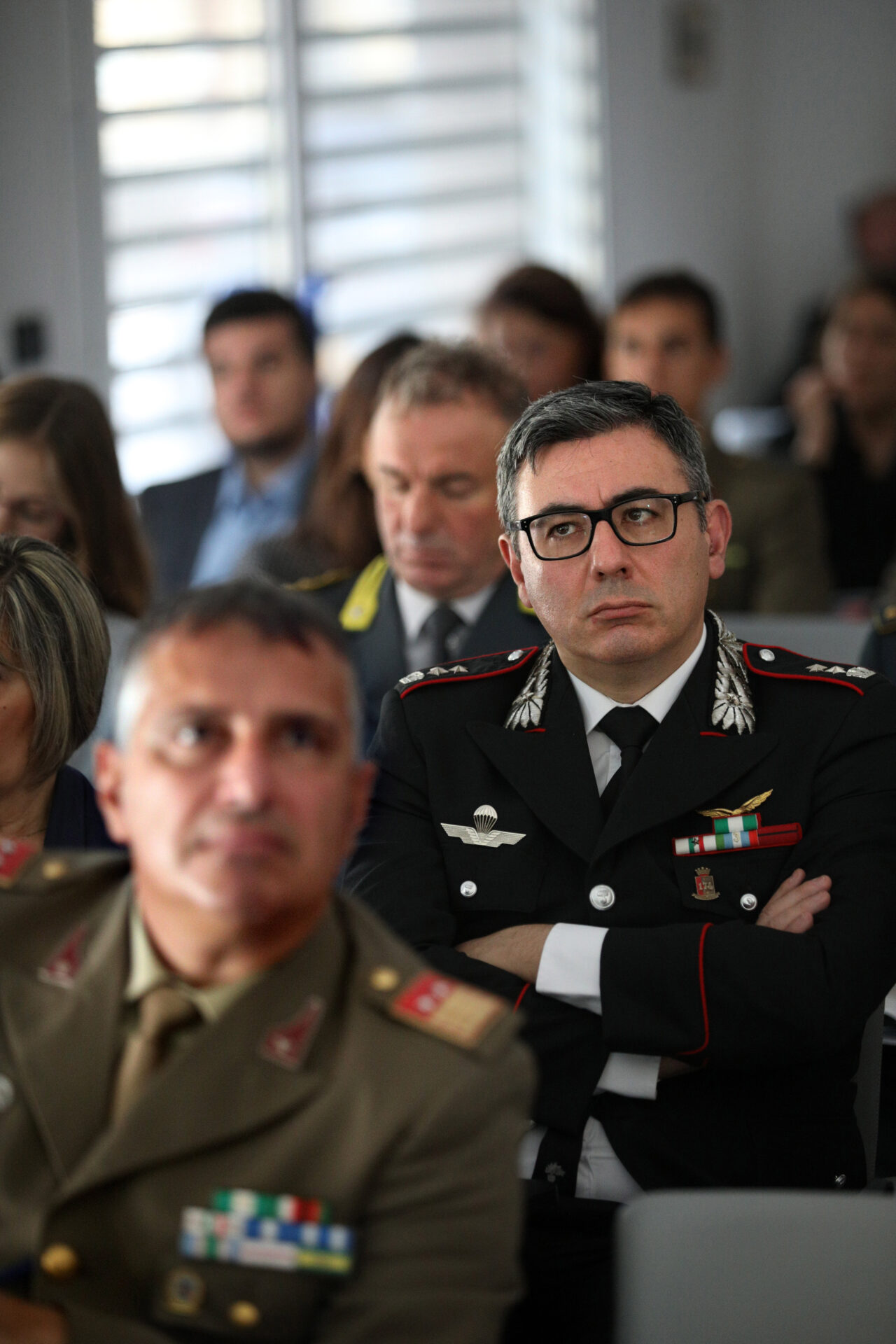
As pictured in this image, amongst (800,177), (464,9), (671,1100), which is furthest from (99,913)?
(800,177)

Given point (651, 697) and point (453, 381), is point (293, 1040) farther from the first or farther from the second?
point (453, 381)

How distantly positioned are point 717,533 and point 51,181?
3.32 metres

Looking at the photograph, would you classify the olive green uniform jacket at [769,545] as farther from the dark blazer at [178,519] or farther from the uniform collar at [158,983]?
the uniform collar at [158,983]

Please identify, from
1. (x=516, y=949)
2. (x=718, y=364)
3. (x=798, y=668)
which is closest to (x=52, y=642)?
(x=516, y=949)

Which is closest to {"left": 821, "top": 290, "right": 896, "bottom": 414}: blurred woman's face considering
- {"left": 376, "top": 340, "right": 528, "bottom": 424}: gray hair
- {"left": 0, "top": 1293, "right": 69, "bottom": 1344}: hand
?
{"left": 376, "top": 340, "right": 528, "bottom": 424}: gray hair

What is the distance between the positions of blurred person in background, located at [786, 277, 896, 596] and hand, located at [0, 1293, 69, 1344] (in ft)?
14.1

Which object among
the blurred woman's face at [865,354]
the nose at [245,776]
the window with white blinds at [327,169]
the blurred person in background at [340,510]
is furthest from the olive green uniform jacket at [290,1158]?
the blurred woman's face at [865,354]

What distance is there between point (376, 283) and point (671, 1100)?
4.72 metres

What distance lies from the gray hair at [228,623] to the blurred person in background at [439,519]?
1376 mm

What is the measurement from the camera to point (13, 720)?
1.87 meters

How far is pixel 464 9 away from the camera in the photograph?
20.4ft

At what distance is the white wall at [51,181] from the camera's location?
4.46 meters

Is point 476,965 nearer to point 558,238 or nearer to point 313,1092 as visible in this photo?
point 313,1092

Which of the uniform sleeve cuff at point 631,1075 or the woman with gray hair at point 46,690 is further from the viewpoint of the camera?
the woman with gray hair at point 46,690
